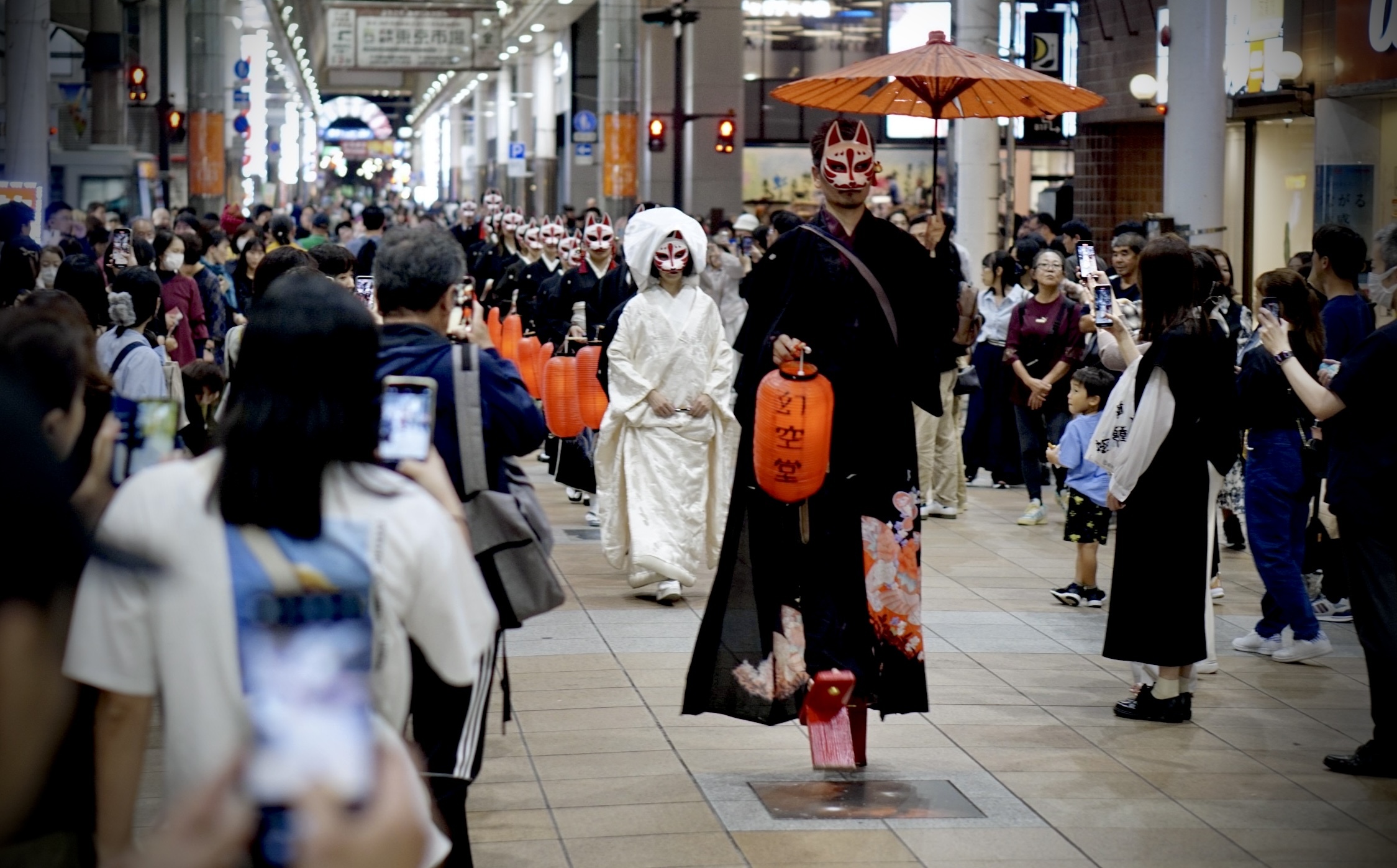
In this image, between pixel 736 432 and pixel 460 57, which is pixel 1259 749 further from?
pixel 460 57

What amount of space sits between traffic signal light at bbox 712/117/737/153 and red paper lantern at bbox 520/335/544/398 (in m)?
14.9

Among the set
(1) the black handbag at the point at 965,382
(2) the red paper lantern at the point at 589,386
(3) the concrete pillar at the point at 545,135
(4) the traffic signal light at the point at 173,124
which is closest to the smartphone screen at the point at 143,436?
(2) the red paper lantern at the point at 589,386

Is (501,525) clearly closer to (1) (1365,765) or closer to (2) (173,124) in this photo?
(1) (1365,765)

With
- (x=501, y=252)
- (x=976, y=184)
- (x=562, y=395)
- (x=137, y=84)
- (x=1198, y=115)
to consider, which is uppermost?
(x=137, y=84)

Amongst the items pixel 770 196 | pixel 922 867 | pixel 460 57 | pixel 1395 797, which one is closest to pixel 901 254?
pixel 922 867

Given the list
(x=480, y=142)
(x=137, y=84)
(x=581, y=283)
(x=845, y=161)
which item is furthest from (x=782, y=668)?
(x=480, y=142)

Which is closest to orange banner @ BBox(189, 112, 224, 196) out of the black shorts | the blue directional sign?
the blue directional sign

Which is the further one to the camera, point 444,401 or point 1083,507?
point 1083,507

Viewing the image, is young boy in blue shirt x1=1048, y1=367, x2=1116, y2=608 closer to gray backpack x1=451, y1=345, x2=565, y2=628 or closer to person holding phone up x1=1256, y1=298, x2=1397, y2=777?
person holding phone up x1=1256, y1=298, x2=1397, y2=777

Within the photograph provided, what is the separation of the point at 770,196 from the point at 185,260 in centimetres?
2591

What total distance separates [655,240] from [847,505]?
335 centimetres

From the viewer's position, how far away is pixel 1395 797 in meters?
5.72

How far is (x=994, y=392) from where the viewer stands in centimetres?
1264

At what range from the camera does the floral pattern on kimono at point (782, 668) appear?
18.7ft
